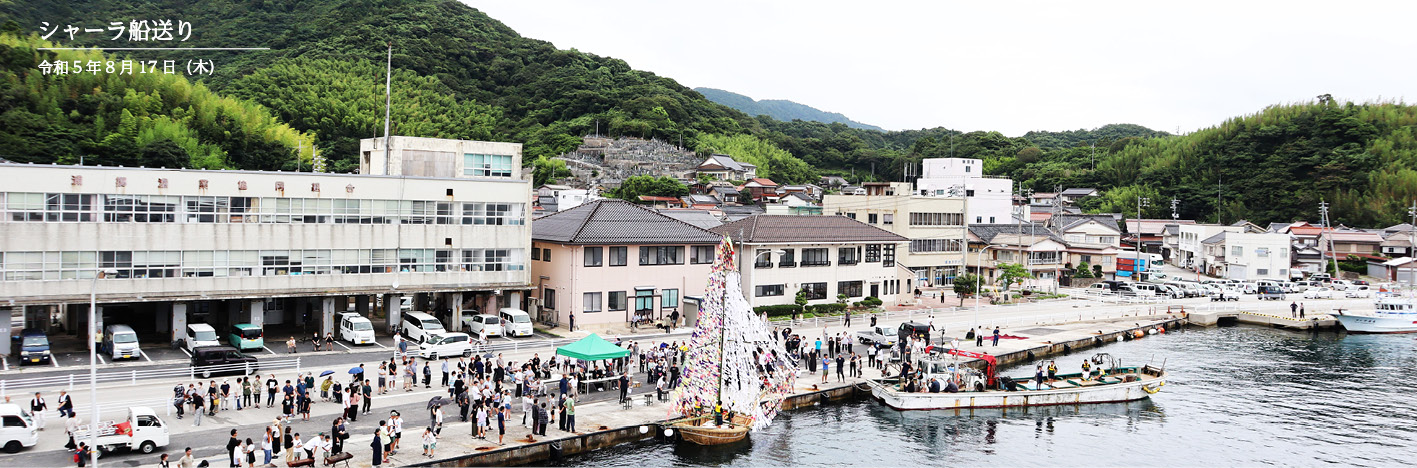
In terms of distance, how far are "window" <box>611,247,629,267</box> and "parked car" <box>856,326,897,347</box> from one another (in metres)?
11.3

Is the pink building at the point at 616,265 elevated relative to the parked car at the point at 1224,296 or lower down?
elevated

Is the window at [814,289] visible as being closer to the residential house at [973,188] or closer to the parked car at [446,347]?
the parked car at [446,347]

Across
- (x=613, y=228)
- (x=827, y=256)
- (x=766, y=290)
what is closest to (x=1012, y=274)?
(x=827, y=256)

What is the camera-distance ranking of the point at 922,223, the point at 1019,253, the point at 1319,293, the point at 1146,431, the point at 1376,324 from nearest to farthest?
the point at 1146,431 → the point at 1376,324 → the point at 922,223 → the point at 1019,253 → the point at 1319,293

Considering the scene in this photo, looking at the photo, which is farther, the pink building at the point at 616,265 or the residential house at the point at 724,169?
the residential house at the point at 724,169

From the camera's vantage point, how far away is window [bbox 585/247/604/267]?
138ft

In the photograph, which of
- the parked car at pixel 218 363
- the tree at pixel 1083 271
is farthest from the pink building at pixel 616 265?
the tree at pixel 1083 271

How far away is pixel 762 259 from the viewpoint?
49.7 m

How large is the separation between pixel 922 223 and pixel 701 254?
80.9ft

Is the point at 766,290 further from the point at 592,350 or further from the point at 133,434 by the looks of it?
the point at 133,434

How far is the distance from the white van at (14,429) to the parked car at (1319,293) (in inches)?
2928

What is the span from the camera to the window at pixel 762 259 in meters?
49.3

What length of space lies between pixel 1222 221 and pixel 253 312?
107665mm

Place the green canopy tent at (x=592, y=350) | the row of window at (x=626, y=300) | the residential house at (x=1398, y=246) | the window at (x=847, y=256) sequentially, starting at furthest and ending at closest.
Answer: the residential house at (x=1398, y=246), the window at (x=847, y=256), the row of window at (x=626, y=300), the green canopy tent at (x=592, y=350)
